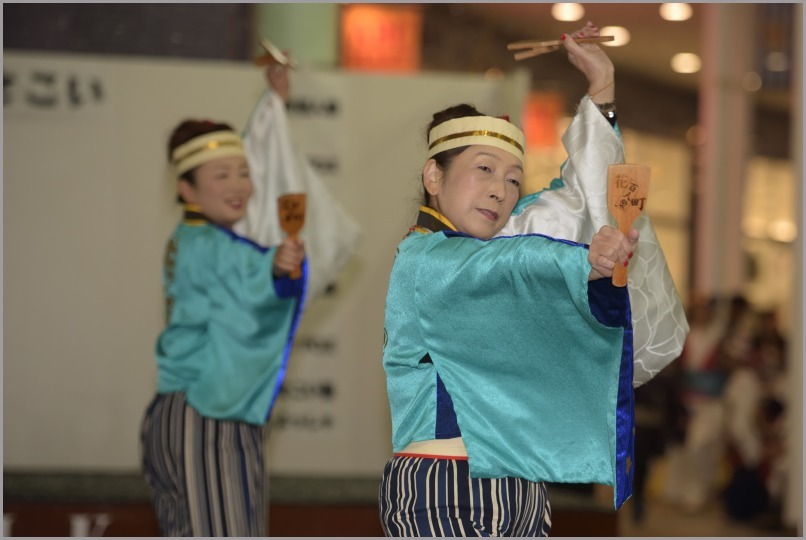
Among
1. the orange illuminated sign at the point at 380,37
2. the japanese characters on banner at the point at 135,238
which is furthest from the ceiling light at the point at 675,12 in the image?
the japanese characters on banner at the point at 135,238

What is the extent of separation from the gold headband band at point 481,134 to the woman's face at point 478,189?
0.04 ft

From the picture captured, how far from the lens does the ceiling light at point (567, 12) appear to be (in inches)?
339

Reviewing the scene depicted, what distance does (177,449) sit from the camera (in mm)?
2939

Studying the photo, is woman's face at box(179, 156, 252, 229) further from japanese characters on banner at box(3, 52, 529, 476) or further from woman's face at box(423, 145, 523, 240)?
japanese characters on banner at box(3, 52, 529, 476)

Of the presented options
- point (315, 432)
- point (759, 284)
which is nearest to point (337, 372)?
point (315, 432)

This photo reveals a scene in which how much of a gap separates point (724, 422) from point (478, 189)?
4862 mm

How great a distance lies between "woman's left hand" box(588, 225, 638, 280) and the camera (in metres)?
1.68

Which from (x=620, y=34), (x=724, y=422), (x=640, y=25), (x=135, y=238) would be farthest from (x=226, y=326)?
(x=620, y=34)

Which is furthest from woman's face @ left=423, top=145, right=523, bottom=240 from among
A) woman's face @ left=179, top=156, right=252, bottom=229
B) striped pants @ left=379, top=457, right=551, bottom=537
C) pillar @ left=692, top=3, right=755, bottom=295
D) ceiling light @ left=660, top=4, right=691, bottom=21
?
ceiling light @ left=660, top=4, right=691, bottom=21

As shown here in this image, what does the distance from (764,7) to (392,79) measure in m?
4.59

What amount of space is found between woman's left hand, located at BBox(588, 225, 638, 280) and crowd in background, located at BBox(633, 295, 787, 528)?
408 centimetres

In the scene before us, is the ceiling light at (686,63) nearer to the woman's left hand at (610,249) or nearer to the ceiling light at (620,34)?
the ceiling light at (620,34)

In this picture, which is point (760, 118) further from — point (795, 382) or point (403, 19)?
point (795, 382)

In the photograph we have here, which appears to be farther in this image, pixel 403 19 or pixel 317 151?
pixel 403 19
